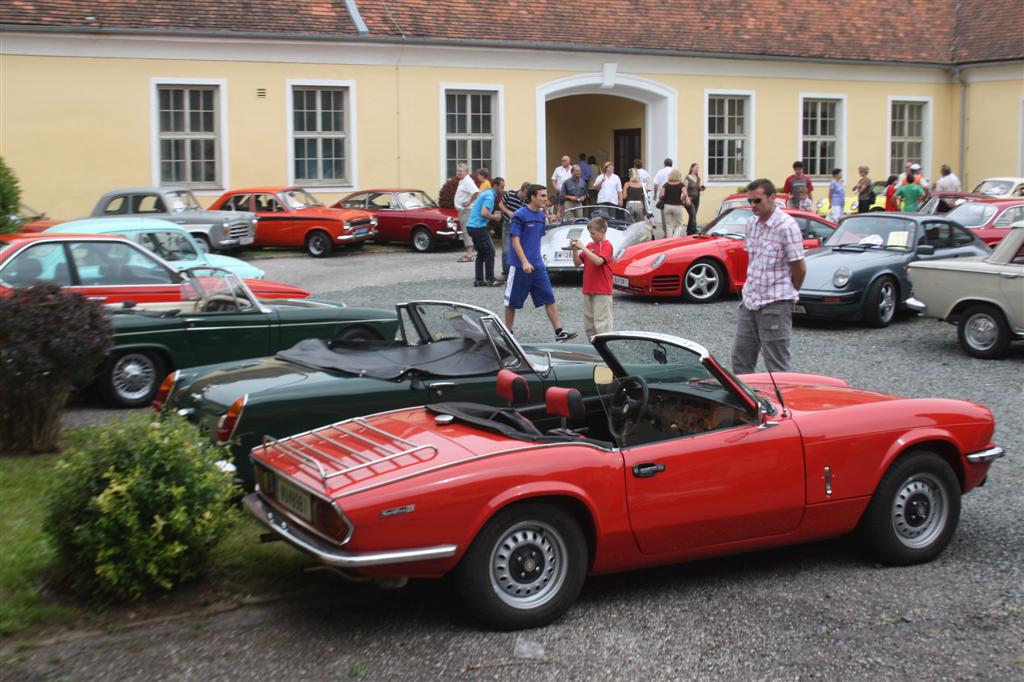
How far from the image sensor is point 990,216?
732 inches

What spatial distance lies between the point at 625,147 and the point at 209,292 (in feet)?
78.4

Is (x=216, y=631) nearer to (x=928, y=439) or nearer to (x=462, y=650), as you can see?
(x=462, y=650)

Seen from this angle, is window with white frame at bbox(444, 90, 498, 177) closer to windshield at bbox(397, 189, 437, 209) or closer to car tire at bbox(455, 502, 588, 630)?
windshield at bbox(397, 189, 437, 209)

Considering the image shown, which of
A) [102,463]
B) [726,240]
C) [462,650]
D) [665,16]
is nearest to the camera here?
[462,650]

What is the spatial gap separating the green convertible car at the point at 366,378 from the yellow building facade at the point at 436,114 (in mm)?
18168

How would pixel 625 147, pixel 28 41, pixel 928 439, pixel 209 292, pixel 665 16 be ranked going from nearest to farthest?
pixel 928 439
pixel 209 292
pixel 28 41
pixel 665 16
pixel 625 147

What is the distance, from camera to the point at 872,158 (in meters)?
33.3

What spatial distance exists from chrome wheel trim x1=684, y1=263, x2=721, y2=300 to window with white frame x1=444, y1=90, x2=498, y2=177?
13.0 metres

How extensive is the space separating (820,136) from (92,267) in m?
25.7

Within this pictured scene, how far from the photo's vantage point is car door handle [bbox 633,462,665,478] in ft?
17.3

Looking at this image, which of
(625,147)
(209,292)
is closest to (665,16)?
(625,147)

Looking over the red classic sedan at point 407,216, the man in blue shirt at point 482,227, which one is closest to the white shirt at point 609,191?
the red classic sedan at point 407,216

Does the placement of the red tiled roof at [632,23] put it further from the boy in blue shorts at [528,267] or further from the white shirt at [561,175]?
the boy in blue shorts at [528,267]

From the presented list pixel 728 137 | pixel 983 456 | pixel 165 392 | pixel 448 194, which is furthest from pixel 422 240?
pixel 983 456
